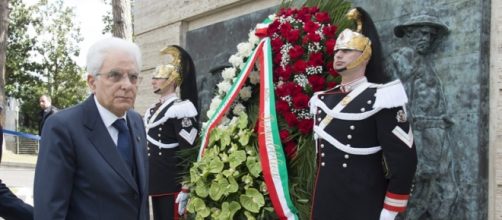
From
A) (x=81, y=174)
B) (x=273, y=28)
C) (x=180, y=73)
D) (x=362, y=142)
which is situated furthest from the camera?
(x=180, y=73)

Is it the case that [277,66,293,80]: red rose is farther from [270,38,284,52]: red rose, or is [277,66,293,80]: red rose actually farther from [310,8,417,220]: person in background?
[310,8,417,220]: person in background

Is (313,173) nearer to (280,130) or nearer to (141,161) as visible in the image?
(280,130)

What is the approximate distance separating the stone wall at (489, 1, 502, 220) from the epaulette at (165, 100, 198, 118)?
2287 millimetres

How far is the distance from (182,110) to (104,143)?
2.42 m

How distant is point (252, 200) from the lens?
325cm

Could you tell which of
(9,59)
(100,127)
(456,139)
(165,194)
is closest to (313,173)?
(456,139)

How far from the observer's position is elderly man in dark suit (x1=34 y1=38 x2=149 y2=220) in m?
1.91

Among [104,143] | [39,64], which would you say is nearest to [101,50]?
[104,143]

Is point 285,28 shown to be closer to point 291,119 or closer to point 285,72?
point 285,72

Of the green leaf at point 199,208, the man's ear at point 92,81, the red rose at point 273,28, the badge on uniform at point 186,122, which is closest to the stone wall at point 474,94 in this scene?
the red rose at point 273,28

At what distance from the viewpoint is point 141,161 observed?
86.1 inches

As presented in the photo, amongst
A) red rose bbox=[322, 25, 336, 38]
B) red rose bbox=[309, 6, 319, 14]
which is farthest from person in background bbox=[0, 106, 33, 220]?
red rose bbox=[309, 6, 319, 14]

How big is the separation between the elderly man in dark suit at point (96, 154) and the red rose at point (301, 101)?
131 cm

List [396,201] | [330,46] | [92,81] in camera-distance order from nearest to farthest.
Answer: [92,81], [396,201], [330,46]
